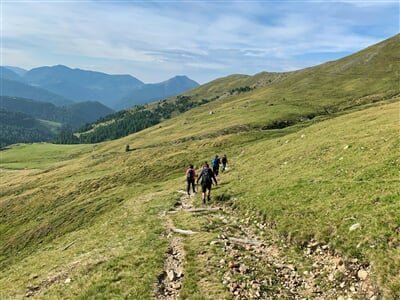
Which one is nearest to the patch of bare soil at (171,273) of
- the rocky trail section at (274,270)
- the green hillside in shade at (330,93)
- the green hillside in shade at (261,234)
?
the rocky trail section at (274,270)

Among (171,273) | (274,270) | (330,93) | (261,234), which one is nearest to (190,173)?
(261,234)

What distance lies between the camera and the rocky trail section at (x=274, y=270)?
14289 millimetres

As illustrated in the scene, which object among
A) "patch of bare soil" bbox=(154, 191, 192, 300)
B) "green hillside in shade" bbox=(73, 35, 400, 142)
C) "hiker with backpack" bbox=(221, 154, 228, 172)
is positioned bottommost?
"patch of bare soil" bbox=(154, 191, 192, 300)

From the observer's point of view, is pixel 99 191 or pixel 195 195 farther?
pixel 99 191

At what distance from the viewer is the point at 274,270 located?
1662 centimetres

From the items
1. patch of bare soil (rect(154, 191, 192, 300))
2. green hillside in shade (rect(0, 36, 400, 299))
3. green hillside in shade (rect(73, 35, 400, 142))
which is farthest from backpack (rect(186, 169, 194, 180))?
green hillside in shade (rect(73, 35, 400, 142))

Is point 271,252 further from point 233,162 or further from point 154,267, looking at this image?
point 233,162

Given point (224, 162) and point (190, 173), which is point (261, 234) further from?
point (224, 162)

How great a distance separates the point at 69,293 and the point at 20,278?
33.5 ft

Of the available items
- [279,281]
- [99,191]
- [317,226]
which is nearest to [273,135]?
[99,191]

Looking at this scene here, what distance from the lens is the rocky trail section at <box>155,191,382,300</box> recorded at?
46.9 feet

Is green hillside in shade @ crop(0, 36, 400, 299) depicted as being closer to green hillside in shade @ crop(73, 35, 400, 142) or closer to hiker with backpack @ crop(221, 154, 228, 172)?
hiker with backpack @ crop(221, 154, 228, 172)

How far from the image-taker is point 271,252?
1880 centimetres

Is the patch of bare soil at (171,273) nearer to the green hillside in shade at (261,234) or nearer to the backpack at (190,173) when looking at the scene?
the green hillside in shade at (261,234)
